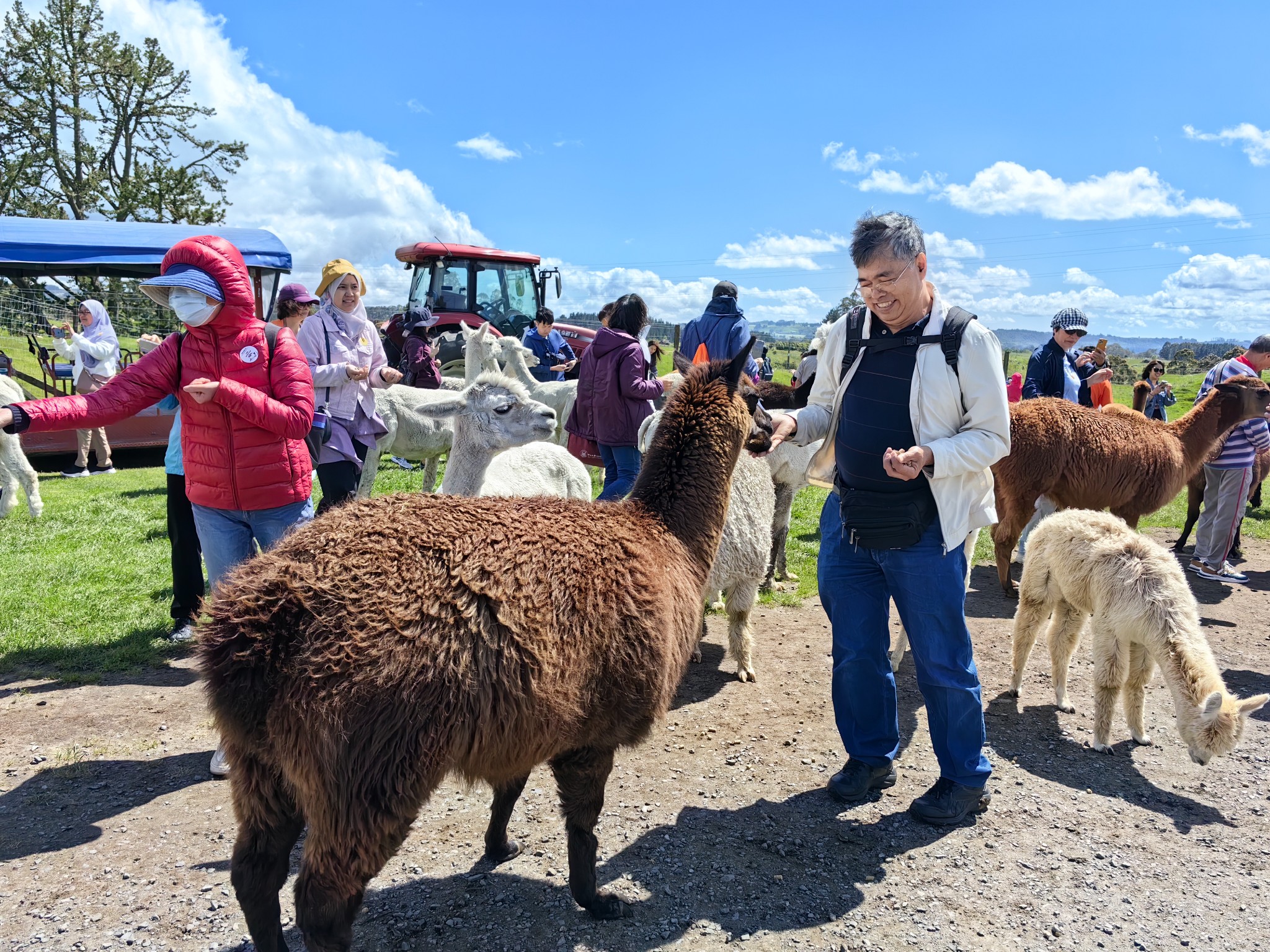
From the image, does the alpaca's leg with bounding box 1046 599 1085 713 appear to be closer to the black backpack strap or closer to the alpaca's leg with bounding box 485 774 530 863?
the black backpack strap

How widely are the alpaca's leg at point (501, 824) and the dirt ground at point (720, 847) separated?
52 mm

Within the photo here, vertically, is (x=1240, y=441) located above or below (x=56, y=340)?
below

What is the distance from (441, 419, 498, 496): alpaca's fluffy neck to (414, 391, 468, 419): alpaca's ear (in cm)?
11

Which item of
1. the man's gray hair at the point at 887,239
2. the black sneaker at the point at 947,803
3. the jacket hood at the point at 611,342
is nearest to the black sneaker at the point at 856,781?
the black sneaker at the point at 947,803

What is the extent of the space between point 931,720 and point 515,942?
1.99 metres

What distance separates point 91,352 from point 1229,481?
13844mm

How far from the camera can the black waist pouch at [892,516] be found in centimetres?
312

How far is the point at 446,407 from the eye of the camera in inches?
210

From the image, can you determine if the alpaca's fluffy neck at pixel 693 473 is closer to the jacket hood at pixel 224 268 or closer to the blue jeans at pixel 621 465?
the jacket hood at pixel 224 268

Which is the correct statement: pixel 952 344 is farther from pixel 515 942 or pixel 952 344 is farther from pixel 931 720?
pixel 515 942

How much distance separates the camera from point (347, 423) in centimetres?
516

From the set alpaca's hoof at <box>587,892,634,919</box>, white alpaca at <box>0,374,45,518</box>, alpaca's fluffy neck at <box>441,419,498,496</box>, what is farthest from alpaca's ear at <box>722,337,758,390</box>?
white alpaca at <box>0,374,45,518</box>

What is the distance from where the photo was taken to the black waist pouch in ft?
10.2

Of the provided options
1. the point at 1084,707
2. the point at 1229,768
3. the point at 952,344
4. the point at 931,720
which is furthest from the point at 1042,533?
the point at 952,344
